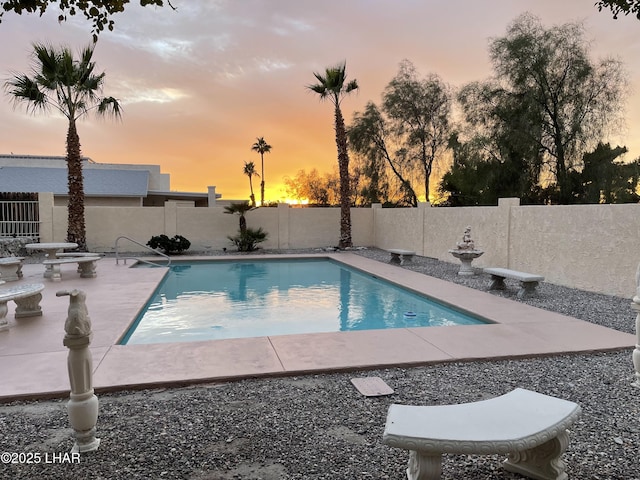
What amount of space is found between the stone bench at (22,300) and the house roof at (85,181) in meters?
18.0

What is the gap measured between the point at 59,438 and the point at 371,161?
25.2 meters

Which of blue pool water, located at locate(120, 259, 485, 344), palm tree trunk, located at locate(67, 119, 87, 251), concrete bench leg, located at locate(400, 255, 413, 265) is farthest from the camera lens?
palm tree trunk, located at locate(67, 119, 87, 251)

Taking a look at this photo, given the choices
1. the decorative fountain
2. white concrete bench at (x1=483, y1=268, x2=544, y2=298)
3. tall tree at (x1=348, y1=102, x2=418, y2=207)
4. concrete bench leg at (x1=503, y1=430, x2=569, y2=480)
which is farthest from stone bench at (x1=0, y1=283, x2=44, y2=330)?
tall tree at (x1=348, y1=102, x2=418, y2=207)

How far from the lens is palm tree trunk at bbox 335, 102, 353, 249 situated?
17406 mm

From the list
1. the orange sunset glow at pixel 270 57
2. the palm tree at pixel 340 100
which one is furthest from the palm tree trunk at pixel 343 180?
the orange sunset glow at pixel 270 57

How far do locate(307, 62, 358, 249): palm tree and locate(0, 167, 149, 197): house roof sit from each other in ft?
39.4

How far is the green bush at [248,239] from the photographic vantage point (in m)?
17.2

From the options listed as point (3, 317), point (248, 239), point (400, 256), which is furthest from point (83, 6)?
point (248, 239)

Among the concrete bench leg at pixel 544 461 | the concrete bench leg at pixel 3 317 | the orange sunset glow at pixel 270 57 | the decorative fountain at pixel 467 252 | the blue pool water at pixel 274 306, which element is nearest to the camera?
the concrete bench leg at pixel 544 461

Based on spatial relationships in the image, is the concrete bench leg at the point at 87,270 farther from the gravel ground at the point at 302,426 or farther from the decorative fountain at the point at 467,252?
the decorative fountain at the point at 467,252

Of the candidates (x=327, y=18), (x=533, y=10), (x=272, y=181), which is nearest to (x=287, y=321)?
(x=327, y=18)

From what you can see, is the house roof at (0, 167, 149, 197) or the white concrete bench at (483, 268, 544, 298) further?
the house roof at (0, 167, 149, 197)

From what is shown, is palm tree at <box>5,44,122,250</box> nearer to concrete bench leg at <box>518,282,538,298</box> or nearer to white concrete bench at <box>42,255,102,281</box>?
Result: white concrete bench at <box>42,255,102,281</box>

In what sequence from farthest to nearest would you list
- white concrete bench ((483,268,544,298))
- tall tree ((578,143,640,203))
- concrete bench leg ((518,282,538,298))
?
tall tree ((578,143,640,203)) < concrete bench leg ((518,282,538,298)) < white concrete bench ((483,268,544,298))
